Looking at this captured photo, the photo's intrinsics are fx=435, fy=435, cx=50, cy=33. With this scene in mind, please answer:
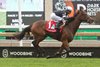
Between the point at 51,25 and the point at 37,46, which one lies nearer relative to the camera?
the point at 51,25

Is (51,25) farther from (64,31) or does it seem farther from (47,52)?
(47,52)

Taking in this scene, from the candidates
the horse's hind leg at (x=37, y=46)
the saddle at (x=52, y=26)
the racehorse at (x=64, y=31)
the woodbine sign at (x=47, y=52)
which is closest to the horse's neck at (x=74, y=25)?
the racehorse at (x=64, y=31)

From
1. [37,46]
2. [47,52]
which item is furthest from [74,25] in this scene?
[47,52]

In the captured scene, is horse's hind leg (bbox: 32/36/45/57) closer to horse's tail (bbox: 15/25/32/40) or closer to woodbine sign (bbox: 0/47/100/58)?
horse's tail (bbox: 15/25/32/40)

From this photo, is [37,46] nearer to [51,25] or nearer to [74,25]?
[51,25]

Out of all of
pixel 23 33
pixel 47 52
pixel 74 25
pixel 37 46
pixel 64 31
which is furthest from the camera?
pixel 47 52

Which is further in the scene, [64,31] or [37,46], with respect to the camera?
[37,46]

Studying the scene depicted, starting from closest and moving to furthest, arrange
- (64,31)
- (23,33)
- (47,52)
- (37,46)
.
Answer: (64,31) < (37,46) < (23,33) < (47,52)

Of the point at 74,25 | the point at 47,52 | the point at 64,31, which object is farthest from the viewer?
the point at 47,52

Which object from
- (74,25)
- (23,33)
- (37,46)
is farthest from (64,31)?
(23,33)

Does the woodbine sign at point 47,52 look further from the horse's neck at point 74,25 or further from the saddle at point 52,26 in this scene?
the horse's neck at point 74,25

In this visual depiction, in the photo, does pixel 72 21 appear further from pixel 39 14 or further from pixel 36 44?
pixel 39 14

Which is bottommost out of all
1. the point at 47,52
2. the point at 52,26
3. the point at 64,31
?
the point at 47,52

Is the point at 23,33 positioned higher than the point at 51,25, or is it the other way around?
the point at 51,25
